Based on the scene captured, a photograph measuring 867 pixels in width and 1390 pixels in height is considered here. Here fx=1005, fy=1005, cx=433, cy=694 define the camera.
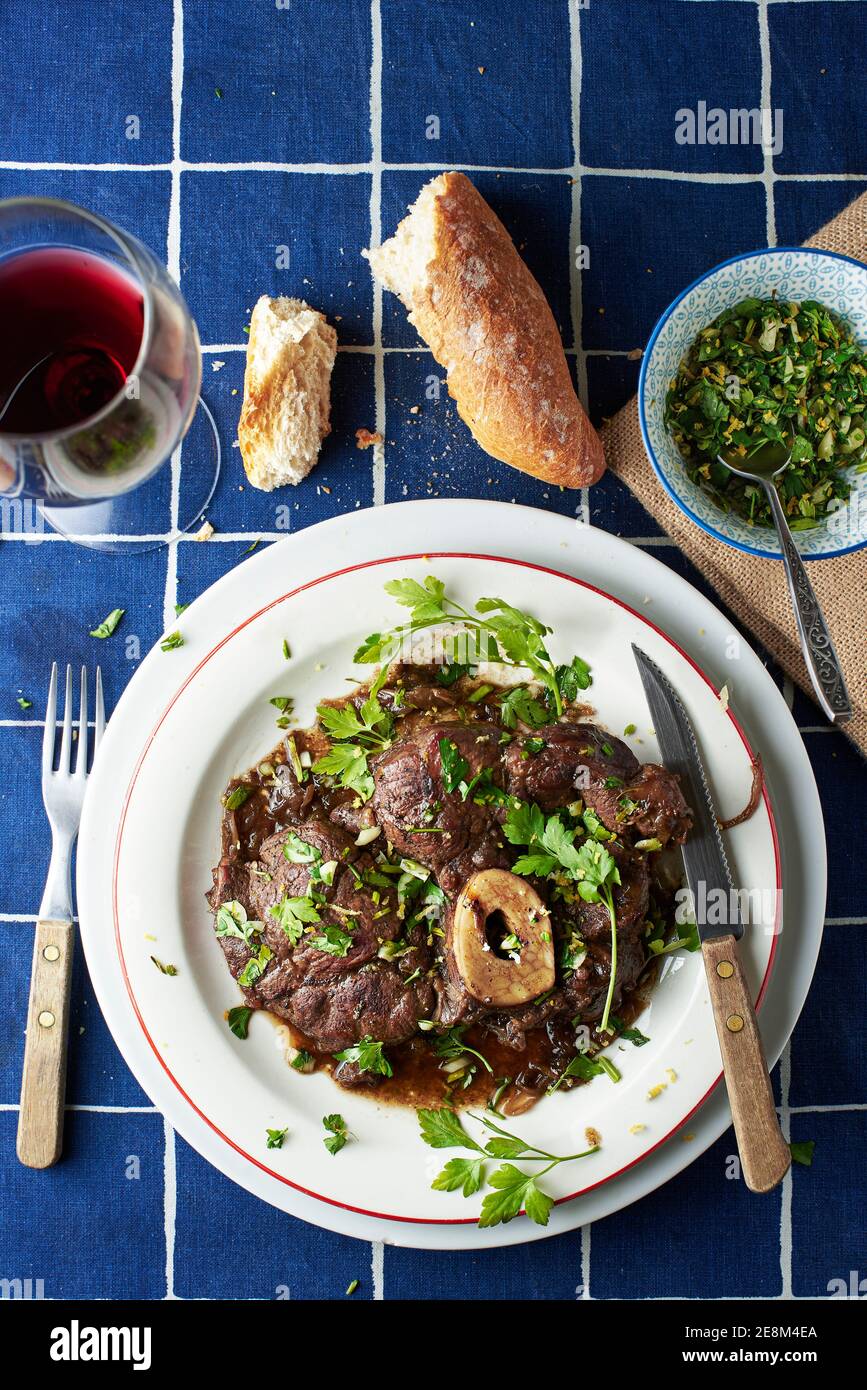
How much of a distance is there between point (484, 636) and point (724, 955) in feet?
4.15

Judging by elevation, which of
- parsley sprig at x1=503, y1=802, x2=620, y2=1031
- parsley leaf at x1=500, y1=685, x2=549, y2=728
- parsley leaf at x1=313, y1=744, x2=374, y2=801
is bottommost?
parsley sprig at x1=503, y1=802, x2=620, y2=1031

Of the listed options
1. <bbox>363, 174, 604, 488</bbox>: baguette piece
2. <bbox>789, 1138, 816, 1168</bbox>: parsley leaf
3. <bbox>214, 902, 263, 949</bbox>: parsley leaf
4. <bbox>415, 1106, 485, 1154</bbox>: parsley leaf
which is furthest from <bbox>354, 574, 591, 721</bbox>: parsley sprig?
<bbox>789, 1138, 816, 1168</bbox>: parsley leaf

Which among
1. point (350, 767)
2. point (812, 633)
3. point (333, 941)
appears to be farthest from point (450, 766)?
point (812, 633)

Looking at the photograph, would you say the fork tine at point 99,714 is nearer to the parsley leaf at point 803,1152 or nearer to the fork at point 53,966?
the fork at point 53,966

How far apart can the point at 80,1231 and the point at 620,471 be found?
10.9ft

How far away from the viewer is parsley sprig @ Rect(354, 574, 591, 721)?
125 inches

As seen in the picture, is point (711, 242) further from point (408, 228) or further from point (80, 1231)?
point (80, 1231)

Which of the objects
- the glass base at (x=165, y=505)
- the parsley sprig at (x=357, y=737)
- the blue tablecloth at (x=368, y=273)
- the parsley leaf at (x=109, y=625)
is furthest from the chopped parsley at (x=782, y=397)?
the parsley leaf at (x=109, y=625)

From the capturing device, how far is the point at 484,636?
3.35 m

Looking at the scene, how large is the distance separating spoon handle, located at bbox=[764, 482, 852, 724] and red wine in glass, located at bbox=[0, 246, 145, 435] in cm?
205

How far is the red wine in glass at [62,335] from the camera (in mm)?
2680

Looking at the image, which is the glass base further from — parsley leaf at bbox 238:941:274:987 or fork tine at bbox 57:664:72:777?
parsley leaf at bbox 238:941:274:987

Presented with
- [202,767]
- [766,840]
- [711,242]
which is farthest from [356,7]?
[766,840]

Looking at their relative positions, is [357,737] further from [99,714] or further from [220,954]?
[99,714]
